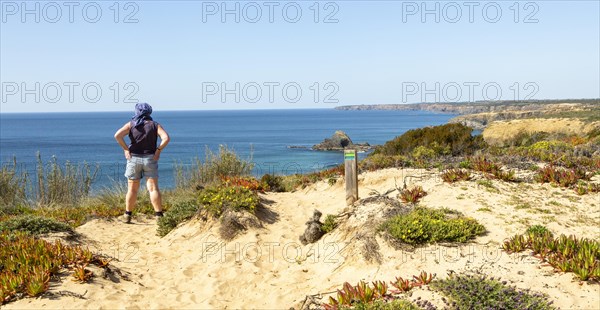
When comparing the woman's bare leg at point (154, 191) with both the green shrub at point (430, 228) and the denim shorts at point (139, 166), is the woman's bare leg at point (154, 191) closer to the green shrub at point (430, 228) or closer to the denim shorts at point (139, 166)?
the denim shorts at point (139, 166)

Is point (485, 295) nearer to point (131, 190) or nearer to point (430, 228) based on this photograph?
point (430, 228)

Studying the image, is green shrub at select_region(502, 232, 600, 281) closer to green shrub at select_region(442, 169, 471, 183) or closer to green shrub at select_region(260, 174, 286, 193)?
green shrub at select_region(442, 169, 471, 183)

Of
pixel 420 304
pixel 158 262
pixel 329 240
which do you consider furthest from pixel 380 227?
pixel 158 262

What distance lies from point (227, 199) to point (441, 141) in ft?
39.5

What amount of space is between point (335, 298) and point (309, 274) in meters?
1.54

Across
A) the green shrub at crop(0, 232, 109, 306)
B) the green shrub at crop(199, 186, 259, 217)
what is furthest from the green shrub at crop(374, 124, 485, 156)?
the green shrub at crop(0, 232, 109, 306)

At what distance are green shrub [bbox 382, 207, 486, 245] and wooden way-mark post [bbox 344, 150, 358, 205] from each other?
100 inches

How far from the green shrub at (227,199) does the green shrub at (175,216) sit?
0.34 meters

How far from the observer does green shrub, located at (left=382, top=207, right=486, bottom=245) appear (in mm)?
7941

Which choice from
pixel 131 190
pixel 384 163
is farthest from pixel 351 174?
pixel 131 190

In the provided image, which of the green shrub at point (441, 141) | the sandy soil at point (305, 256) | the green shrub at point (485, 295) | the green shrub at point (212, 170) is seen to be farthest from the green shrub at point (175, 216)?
the green shrub at point (441, 141)

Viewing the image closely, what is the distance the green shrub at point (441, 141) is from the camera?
19219 millimetres

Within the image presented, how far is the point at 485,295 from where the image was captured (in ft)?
19.6

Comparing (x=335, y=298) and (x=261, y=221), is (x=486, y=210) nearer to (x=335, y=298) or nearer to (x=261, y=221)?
(x=335, y=298)
